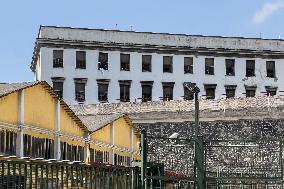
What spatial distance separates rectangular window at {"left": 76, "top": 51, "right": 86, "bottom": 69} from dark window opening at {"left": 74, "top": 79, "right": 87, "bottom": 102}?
1392 millimetres

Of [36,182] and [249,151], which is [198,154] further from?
[36,182]

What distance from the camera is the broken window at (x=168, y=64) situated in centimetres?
6081

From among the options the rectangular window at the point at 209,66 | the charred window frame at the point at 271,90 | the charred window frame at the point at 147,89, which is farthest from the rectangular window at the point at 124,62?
the charred window frame at the point at 271,90

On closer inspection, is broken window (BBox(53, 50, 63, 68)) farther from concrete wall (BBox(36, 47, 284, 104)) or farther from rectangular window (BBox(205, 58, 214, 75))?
rectangular window (BBox(205, 58, 214, 75))

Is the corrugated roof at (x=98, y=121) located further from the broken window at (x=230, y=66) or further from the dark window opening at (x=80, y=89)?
the broken window at (x=230, y=66)

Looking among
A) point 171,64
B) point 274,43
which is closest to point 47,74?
point 171,64

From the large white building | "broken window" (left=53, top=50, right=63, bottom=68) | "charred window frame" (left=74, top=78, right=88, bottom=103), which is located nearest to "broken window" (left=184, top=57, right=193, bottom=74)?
the large white building

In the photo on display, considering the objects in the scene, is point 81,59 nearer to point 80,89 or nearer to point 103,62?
point 103,62

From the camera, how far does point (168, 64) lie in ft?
200

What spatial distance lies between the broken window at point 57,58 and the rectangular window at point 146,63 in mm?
8160

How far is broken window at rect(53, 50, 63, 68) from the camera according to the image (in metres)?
57.4

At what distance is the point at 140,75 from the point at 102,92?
4197mm

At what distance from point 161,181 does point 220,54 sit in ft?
172

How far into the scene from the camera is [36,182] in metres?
7.93
